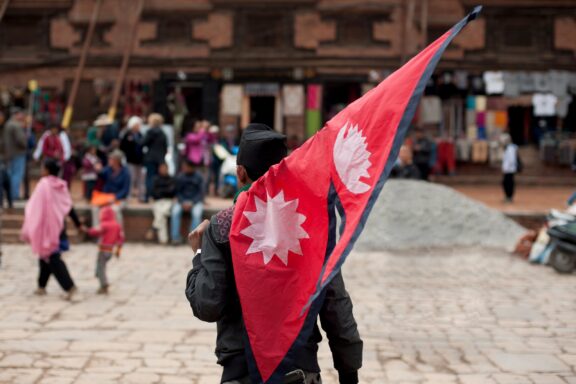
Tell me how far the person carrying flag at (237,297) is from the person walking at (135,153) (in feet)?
52.2

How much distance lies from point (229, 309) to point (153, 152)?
15551 millimetres

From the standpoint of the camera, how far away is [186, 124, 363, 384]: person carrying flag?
386cm


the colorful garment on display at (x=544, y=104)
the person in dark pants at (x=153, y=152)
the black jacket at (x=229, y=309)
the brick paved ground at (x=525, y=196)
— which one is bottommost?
the brick paved ground at (x=525, y=196)

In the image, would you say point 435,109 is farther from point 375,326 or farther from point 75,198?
point 375,326

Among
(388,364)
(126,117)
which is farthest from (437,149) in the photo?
(388,364)

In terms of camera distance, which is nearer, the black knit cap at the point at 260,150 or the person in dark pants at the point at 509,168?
the black knit cap at the point at 260,150

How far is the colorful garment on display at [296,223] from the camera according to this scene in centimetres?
382

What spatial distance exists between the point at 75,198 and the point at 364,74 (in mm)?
10299

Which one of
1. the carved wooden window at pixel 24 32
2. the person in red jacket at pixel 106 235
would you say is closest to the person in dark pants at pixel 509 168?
the person in red jacket at pixel 106 235

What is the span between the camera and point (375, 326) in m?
9.62

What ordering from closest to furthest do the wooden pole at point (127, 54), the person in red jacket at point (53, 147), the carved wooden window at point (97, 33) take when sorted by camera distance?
the person in red jacket at point (53, 147), the wooden pole at point (127, 54), the carved wooden window at point (97, 33)

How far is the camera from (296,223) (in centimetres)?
393

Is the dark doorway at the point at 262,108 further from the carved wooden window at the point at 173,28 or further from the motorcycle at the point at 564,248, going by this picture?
the motorcycle at the point at 564,248

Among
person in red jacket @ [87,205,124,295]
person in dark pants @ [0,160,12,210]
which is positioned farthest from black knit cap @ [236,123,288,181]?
person in dark pants @ [0,160,12,210]
